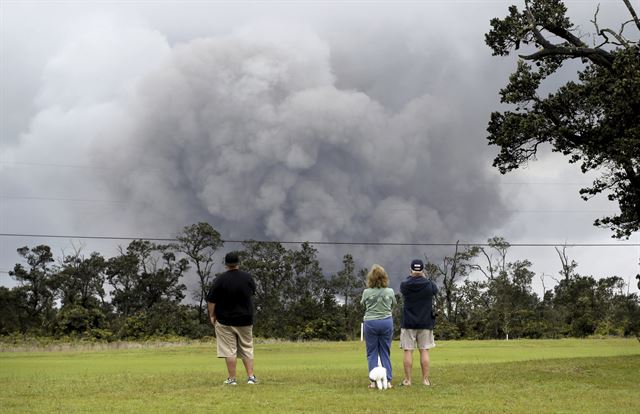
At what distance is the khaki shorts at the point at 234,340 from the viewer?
14234 millimetres

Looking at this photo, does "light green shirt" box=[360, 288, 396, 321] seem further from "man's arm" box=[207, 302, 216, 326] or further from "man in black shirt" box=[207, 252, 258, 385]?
"man's arm" box=[207, 302, 216, 326]

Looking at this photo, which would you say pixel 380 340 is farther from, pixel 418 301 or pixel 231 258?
pixel 231 258

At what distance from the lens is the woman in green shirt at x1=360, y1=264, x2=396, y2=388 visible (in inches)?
547

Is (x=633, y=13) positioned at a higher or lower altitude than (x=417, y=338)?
higher

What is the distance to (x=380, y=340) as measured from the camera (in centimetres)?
1395

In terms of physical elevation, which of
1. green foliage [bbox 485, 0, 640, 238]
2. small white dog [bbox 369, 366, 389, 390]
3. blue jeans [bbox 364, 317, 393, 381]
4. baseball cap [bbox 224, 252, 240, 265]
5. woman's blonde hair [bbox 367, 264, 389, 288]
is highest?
green foliage [bbox 485, 0, 640, 238]

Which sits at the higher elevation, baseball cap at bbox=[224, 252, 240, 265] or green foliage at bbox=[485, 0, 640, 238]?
green foliage at bbox=[485, 0, 640, 238]

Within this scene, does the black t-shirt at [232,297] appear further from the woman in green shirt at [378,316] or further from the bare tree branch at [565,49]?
the bare tree branch at [565,49]

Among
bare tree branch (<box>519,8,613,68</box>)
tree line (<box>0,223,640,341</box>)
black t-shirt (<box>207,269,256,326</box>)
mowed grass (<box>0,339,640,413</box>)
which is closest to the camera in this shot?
mowed grass (<box>0,339,640,413</box>)

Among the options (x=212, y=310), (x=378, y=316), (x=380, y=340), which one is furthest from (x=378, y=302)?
(x=212, y=310)

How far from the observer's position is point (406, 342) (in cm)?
1434

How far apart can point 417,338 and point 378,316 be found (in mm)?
1037

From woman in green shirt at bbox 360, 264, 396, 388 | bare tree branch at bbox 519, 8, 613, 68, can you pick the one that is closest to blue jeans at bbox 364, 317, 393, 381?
woman in green shirt at bbox 360, 264, 396, 388

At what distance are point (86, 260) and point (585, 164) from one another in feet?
249
